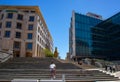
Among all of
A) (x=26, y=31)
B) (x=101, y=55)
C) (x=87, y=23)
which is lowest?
(x=101, y=55)

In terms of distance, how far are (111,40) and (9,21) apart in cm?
4084

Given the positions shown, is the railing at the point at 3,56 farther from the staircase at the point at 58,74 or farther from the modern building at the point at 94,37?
the modern building at the point at 94,37

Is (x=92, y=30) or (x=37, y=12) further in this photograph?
(x=92, y=30)

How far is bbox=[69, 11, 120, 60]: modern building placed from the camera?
6234cm

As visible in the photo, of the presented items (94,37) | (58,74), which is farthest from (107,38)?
(58,74)

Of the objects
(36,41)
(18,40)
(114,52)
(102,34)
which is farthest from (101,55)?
(18,40)

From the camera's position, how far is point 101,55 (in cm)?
6650

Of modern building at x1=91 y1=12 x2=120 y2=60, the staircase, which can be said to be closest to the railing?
the staircase

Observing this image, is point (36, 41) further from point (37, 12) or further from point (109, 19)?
point (109, 19)

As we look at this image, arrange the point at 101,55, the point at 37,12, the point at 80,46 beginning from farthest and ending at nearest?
the point at 101,55 < the point at 80,46 < the point at 37,12

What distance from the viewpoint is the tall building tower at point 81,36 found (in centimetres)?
6180

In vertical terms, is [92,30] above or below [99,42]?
above

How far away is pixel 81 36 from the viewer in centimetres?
6322

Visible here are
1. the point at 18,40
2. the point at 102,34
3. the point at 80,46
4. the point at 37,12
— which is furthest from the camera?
the point at 102,34
